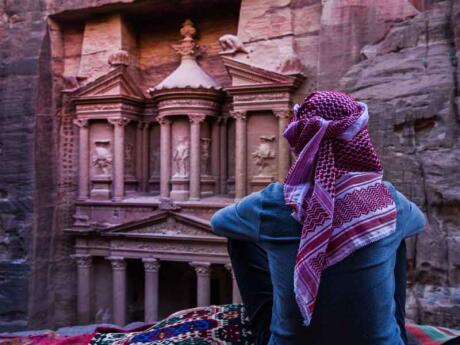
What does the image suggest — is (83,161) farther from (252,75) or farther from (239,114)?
(252,75)

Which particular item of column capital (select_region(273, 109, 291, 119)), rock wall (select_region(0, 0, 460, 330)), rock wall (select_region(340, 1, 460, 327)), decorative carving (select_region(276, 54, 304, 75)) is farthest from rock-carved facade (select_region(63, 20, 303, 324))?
rock wall (select_region(340, 1, 460, 327))

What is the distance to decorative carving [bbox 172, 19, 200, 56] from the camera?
33.3 feet

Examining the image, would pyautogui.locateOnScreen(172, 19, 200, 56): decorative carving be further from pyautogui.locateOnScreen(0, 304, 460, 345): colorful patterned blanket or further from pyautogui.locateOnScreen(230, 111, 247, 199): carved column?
pyautogui.locateOnScreen(0, 304, 460, 345): colorful patterned blanket

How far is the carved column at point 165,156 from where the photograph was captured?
392 inches

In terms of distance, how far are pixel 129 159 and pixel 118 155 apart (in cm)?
53

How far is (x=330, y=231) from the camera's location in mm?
1504

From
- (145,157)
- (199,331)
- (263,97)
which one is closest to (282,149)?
(263,97)

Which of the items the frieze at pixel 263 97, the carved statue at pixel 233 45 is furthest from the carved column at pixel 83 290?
the carved statue at pixel 233 45

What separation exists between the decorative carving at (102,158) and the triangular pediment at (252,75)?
354 centimetres

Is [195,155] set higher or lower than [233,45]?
lower

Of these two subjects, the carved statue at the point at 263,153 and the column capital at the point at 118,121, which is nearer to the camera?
the carved statue at the point at 263,153

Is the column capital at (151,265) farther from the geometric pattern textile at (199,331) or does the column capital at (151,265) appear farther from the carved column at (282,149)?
the geometric pattern textile at (199,331)

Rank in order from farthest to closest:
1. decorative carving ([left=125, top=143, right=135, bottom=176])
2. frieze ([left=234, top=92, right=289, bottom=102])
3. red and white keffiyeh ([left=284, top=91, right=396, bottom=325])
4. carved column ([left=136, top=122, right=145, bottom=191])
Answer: carved column ([left=136, top=122, right=145, bottom=191]) → decorative carving ([left=125, top=143, right=135, bottom=176]) → frieze ([left=234, top=92, right=289, bottom=102]) → red and white keffiyeh ([left=284, top=91, right=396, bottom=325])

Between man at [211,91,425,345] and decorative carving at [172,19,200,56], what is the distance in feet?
29.1
